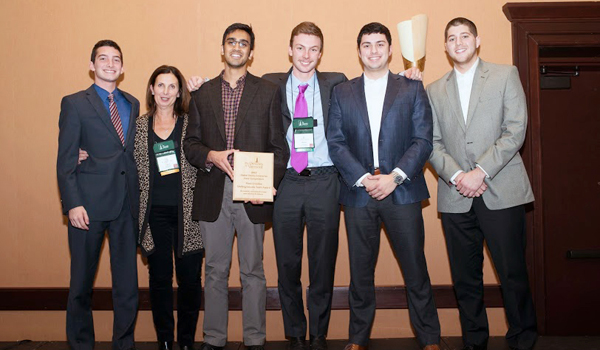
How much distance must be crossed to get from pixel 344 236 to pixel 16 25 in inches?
120

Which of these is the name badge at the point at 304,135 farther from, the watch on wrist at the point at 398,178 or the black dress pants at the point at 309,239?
the watch on wrist at the point at 398,178

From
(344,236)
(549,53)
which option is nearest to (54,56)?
(344,236)

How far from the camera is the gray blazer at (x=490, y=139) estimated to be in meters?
2.93

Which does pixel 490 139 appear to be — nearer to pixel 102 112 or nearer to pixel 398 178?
pixel 398 178

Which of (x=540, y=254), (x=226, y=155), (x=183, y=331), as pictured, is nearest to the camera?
(x=226, y=155)

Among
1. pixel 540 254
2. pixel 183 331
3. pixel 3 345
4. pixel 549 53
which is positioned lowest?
pixel 3 345

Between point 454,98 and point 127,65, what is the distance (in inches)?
97.4

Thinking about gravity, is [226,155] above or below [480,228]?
above

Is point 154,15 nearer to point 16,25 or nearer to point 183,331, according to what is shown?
point 16,25

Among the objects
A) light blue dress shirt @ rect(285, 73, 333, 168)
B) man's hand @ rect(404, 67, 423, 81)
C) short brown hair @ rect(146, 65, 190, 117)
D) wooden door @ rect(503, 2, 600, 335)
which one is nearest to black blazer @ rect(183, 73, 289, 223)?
light blue dress shirt @ rect(285, 73, 333, 168)

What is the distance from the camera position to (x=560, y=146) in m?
3.88

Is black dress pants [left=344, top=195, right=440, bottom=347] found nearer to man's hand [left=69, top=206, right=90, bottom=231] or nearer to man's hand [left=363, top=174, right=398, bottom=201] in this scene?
man's hand [left=363, top=174, right=398, bottom=201]

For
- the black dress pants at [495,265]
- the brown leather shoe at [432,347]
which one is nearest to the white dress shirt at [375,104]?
the black dress pants at [495,265]

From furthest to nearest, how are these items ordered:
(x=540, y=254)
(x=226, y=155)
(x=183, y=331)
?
1. (x=540, y=254)
2. (x=183, y=331)
3. (x=226, y=155)
